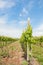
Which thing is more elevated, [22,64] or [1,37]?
[1,37]

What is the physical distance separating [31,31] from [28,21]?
4.58ft

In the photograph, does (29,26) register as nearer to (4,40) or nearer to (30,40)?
(30,40)

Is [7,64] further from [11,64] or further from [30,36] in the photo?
[30,36]

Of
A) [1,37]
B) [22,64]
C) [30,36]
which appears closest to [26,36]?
[30,36]

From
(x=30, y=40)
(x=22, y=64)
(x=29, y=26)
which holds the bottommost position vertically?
(x=22, y=64)

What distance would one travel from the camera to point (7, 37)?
160 ft

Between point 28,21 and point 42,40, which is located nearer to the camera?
point 28,21

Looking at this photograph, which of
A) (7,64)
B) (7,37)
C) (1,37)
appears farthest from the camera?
(7,37)

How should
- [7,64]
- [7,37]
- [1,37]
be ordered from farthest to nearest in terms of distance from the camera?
[7,37] → [1,37] → [7,64]

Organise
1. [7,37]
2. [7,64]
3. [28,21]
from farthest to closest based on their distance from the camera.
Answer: [7,37] < [28,21] < [7,64]

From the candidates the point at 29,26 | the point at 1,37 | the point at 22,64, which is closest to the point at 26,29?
the point at 29,26

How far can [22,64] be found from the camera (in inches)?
863

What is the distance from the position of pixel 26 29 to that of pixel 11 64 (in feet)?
20.9

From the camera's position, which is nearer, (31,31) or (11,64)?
(11,64)
